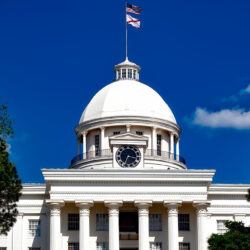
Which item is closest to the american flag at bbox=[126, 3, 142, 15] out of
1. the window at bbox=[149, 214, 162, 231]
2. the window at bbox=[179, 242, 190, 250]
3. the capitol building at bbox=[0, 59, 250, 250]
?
the capitol building at bbox=[0, 59, 250, 250]

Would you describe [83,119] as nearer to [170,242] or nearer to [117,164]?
[117,164]

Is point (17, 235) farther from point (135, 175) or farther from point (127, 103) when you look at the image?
point (127, 103)

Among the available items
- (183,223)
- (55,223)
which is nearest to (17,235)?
(55,223)

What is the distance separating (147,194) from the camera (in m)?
70.2

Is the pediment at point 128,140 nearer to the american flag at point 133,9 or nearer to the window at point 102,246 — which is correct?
the window at point 102,246

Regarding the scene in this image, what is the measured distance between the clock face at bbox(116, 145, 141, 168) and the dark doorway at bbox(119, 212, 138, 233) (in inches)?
181

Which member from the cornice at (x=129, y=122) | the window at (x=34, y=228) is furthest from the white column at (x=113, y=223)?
the cornice at (x=129, y=122)

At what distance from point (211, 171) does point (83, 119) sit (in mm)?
18825

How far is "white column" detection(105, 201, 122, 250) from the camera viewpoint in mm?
68375

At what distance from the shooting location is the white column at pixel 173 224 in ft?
226

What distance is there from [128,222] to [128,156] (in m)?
6.12

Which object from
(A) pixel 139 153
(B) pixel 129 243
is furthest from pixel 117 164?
(B) pixel 129 243

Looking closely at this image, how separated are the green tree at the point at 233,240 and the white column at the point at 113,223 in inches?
524

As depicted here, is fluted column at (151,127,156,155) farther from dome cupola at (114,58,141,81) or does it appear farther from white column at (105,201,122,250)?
white column at (105,201,122,250)
